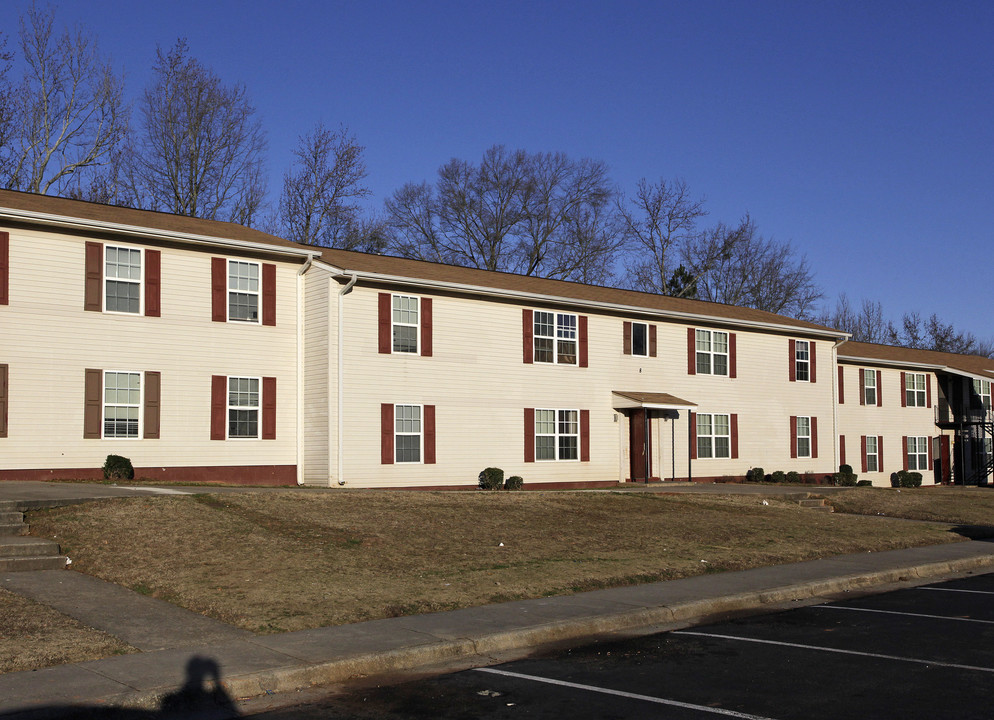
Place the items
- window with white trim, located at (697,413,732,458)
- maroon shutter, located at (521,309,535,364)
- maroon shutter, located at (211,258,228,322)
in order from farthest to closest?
window with white trim, located at (697,413,732,458), maroon shutter, located at (521,309,535,364), maroon shutter, located at (211,258,228,322)

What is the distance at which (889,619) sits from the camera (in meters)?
→ 10.9

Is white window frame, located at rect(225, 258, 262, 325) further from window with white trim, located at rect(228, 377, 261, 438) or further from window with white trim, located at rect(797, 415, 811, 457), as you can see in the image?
window with white trim, located at rect(797, 415, 811, 457)

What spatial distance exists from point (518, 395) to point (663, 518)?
9.47 meters

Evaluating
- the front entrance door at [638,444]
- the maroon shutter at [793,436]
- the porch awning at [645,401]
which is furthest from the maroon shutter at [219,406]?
the maroon shutter at [793,436]

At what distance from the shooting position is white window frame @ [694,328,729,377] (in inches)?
1308

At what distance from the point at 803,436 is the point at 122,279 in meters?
25.7

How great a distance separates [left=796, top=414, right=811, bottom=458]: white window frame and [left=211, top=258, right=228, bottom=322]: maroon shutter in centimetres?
2274

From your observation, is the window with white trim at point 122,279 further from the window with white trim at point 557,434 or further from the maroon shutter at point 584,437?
the maroon shutter at point 584,437

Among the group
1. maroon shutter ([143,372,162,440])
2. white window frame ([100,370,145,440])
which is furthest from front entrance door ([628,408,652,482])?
white window frame ([100,370,145,440])

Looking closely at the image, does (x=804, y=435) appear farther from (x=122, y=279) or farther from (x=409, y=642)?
(x=409, y=642)

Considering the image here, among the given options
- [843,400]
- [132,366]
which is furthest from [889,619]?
[843,400]

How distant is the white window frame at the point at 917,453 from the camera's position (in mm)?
43562

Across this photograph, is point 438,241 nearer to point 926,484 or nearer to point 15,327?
point 926,484

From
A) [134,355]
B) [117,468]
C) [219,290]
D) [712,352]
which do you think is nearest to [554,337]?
[712,352]
